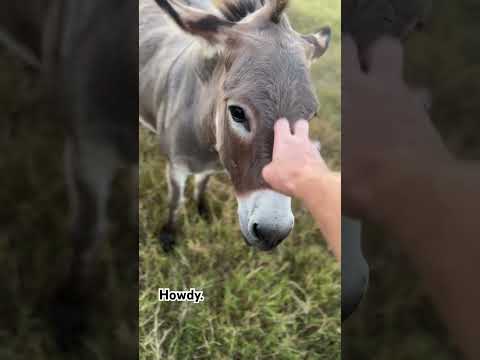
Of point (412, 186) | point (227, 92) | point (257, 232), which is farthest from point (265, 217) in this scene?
point (412, 186)

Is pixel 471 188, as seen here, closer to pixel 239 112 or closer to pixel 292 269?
pixel 292 269

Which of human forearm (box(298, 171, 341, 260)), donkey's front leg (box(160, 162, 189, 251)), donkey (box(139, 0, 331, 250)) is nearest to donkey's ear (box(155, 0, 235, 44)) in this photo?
donkey (box(139, 0, 331, 250))

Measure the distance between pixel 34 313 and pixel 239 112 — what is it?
1015 mm

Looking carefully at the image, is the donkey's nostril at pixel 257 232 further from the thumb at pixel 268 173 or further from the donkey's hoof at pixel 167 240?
the donkey's hoof at pixel 167 240

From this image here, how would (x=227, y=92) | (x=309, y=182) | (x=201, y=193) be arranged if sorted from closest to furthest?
(x=309, y=182), (x=227, y=92), (x=201, y=193)

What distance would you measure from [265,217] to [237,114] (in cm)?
33

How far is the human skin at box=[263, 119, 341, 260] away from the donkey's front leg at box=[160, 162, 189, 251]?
31 cm

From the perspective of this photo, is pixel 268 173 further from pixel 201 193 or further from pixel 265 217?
pixel 201 193

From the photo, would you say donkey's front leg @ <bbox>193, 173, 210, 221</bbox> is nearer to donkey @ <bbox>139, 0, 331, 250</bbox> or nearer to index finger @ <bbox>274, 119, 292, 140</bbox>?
donkey @ <bbox>139, 0, 331, 250</bbox>

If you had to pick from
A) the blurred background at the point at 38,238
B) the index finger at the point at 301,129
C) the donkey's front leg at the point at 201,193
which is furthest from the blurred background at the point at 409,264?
the blurred background at the point at 38,238

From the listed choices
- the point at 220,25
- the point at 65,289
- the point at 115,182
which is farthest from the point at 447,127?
the point at 65,289

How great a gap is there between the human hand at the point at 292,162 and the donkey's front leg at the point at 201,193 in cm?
24

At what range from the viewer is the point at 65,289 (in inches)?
60.6

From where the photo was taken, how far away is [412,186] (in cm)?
146
